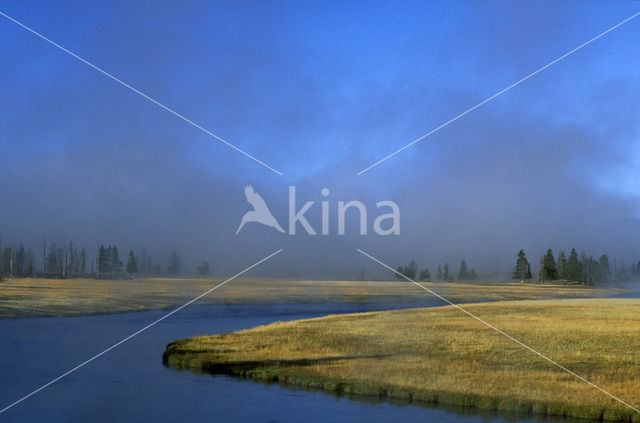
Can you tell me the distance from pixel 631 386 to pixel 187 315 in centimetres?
6267

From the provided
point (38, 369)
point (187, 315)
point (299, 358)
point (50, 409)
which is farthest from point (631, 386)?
point (187, 315)

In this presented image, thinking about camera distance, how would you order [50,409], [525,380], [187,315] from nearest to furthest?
[50,409]
[525,380]
[187,315]

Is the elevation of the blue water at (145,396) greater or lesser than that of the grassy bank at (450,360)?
lesser

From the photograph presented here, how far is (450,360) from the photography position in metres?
37.0

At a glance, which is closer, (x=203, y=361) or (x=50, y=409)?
(x=50, y=409)

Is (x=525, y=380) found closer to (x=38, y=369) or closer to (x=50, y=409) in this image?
(x=50, y=409)

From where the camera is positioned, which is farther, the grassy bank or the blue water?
the grassy bank

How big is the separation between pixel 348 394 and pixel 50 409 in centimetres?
1299

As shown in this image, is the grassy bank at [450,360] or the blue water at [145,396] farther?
the grassy bank at [450,360]

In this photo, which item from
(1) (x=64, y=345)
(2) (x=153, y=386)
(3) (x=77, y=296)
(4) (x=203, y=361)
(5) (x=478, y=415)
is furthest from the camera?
(3) (x=77, y=296)

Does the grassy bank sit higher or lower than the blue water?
higher

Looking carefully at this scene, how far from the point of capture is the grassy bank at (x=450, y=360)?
93.7 ft

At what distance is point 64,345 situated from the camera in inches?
1994

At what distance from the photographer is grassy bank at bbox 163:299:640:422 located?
28547mm
